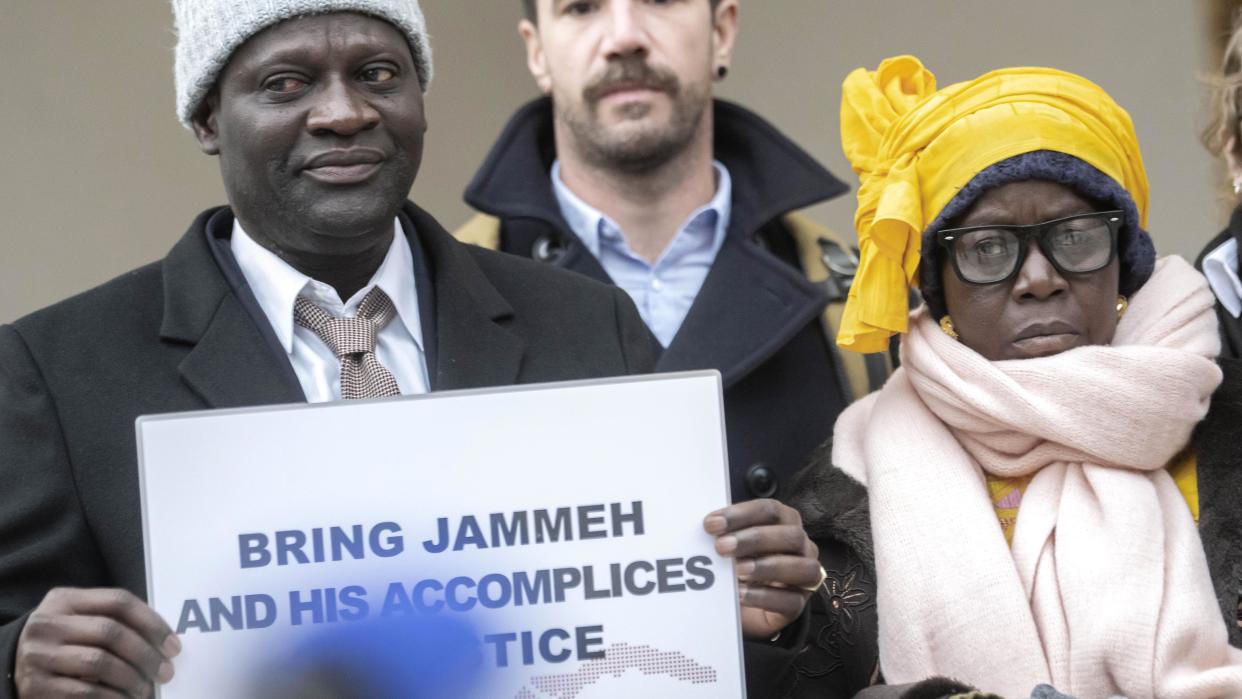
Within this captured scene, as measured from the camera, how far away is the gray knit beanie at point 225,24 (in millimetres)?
2797

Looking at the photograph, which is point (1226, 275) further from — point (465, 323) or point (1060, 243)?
point (465, 323)

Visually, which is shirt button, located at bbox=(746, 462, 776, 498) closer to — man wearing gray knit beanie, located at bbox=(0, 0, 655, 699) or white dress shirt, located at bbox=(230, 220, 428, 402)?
man wearing gray knit beanie, located at bbox=(0, 0, 655, 699)

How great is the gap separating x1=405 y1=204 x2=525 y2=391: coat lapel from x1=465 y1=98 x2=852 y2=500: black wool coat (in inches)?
27.3

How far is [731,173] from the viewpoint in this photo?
4426mm

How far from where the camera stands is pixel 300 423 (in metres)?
2.60

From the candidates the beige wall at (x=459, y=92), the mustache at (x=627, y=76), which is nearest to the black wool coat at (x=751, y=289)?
the mustache at (x=627, y=76)

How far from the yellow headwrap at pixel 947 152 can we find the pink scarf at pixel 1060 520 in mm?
127

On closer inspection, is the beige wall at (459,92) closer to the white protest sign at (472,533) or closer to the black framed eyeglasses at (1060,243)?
the black framed eyeglasses at (1060,243)

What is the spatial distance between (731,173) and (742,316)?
1.86ft

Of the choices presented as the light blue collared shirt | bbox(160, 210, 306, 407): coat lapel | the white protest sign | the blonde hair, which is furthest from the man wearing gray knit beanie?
the blonde hair

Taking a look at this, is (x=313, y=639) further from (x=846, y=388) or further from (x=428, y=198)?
(x=428, y=198)

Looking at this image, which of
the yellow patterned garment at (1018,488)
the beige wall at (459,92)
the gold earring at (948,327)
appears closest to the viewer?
the yellow patterned garment at (1018,488)

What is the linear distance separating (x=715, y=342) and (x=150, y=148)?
203 centimetres

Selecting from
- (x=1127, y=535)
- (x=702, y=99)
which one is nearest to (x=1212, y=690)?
(x=1127, y=535)
